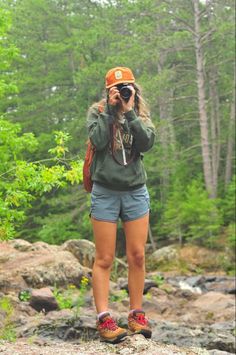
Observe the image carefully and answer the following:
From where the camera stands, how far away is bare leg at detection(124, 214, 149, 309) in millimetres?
4758

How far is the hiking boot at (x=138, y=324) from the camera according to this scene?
15.5 ft

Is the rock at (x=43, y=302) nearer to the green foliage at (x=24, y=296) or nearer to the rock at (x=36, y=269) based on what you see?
Result: the green foliage at (x=24, y=296)

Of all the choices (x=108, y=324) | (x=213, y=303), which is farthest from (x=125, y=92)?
(x=213, y=303)

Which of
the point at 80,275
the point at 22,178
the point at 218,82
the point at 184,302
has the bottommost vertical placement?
the point at 184,302

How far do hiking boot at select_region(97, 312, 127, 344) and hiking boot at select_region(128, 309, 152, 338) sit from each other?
19cm

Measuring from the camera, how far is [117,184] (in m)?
4.63

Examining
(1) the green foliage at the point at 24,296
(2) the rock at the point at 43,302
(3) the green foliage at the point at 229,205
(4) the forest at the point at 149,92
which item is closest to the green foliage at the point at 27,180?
(2) the rock at the point at 43,302

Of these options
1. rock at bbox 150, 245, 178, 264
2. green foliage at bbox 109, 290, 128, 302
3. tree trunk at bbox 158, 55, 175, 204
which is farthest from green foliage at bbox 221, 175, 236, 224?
green foliage at bbox 109, 290, 128, 302

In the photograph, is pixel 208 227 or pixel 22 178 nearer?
pixel 22 178

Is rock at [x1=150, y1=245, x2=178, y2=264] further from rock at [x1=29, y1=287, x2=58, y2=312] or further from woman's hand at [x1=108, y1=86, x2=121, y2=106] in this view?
woman's hand at [x1=108, y1=86, x2=121, y2=106]

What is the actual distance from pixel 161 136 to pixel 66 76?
31.4 feet

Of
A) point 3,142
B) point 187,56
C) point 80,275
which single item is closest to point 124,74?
point 3,142

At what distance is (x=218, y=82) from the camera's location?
31125 millimetres

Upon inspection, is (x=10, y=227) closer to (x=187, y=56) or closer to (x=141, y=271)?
(x=141, y=271)
